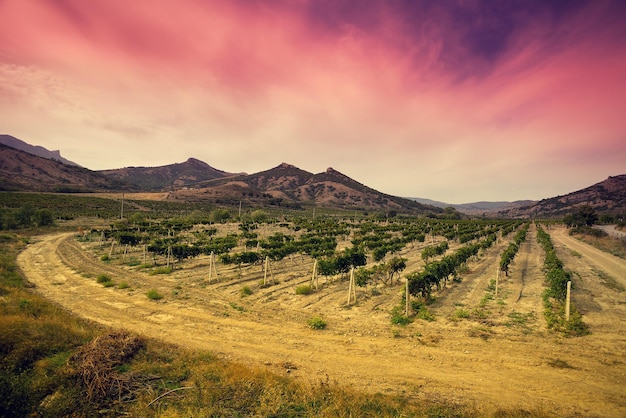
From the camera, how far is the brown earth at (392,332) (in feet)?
32.0

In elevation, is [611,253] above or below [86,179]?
below

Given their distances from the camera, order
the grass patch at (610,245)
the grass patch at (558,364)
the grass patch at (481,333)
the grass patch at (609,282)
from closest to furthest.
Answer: the grass patch at (558,364) → the grass patch at (481,333) → the grass patch at (609,282) → the grass patch at (610,245)

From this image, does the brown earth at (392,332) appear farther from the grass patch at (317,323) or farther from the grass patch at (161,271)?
the grass patch at (161,271)

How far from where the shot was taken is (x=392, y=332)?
569 inches

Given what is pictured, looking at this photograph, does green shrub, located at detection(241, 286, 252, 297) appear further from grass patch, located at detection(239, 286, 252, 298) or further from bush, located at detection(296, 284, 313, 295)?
bush, located at detection(296, 284, 313, 295)

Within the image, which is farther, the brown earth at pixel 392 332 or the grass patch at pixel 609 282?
the grass patch at pixel 609 282

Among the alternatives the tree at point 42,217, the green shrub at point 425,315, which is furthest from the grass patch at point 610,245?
the tree at point 42,217

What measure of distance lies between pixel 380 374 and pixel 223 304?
1158 centimetres

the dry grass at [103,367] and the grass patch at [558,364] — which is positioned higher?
the dry grass at [103,367]

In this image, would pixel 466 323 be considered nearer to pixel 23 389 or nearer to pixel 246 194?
pixel 23 389

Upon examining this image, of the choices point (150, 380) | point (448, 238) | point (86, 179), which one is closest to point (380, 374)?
point (150, 380)

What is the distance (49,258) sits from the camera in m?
30.5

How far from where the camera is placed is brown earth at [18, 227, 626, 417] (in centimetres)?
976

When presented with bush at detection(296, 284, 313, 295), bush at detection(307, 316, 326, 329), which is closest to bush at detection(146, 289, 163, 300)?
bush at detection(296, 284, 313, 295)
